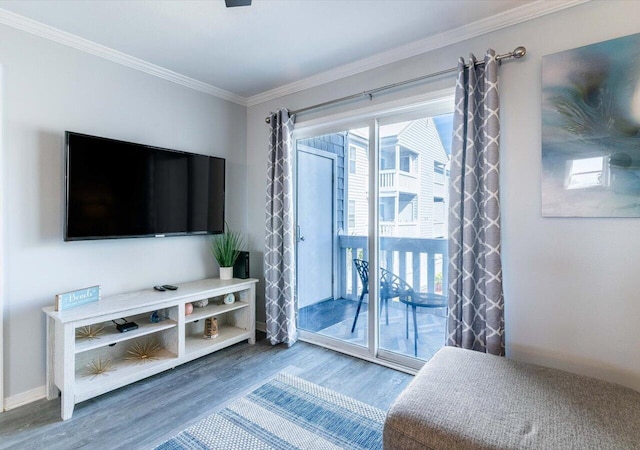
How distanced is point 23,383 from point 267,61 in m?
2.86

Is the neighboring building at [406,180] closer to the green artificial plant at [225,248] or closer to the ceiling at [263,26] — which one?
the ceiling at [263,26]

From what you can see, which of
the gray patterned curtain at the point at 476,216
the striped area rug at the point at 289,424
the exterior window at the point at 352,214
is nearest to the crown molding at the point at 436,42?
the gray patterned curtain at the point at 476,216

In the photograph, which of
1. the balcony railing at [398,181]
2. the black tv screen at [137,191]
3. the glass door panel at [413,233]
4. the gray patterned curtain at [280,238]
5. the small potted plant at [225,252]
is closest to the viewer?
the black tv screen at [137,191]

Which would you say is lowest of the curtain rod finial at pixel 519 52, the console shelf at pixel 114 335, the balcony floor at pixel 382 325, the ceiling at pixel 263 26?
the balcony floor at pixel 382 325

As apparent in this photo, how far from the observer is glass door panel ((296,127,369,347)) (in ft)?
9.22

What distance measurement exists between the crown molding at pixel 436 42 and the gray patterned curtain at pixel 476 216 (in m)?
0.22

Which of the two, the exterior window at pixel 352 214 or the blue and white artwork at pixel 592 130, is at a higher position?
the blue and white artwork at pixel 592 130

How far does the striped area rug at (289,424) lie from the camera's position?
170cm

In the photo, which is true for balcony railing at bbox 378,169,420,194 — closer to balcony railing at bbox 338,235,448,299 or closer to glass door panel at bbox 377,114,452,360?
glass door panel at bbox 377,114,452,360

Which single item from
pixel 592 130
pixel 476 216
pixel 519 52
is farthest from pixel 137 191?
pixel 592 130

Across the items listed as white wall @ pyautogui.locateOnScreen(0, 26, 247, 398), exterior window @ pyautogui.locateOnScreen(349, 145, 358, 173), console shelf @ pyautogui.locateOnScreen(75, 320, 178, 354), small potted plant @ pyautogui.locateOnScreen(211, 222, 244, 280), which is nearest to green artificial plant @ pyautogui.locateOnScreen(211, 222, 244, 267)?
small potted plant @ pyautogui.locateOnScreen(211, 222, 244, 280)

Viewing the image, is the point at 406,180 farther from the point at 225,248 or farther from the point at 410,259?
the point at 225,248

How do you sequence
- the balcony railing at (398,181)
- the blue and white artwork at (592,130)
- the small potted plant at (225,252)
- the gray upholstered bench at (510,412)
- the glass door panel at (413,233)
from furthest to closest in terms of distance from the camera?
the small potted plant at (225,252) → the balcony railing at (398,181) → the glass door panel at (413,233) → the blue and white artwork at (592,130) → the gray upholstered bench at (510,412)

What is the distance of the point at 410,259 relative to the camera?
2.56 metres
